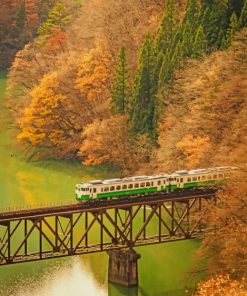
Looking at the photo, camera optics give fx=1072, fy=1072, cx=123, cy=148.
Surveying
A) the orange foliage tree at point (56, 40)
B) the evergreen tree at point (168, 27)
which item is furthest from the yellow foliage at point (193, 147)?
the orange foliage tree at point (56, 40)

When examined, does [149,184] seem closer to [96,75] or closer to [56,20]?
[96,75]

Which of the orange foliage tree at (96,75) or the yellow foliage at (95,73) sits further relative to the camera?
the yellow foliage at (95,73)

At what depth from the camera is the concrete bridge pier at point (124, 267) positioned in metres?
53.4

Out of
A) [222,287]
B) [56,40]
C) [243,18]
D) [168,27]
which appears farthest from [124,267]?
[56,40]

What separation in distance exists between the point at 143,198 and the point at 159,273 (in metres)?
5.32

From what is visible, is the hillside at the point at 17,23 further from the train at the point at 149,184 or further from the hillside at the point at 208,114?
the train at the point at 149,184

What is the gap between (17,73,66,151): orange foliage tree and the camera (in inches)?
3489

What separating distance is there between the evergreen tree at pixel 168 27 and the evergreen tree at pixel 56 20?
110 ft

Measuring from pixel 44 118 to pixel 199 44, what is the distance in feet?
60.6

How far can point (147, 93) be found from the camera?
8081 cm

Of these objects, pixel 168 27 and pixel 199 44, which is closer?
pixel 199 44

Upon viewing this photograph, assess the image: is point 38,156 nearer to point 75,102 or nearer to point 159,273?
point 75,102

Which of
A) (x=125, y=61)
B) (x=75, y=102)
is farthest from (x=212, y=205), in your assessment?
(x=75, y=102)

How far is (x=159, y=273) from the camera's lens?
57250 mm
